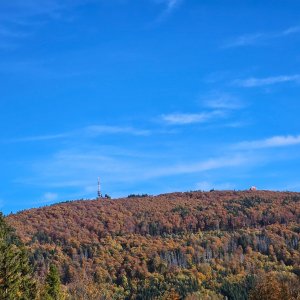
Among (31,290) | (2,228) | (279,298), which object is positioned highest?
(2,228)

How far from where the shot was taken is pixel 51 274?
67.4m

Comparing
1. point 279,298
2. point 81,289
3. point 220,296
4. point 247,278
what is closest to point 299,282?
point 279,298

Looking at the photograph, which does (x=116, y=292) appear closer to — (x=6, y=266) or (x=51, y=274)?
(x=51, y=274)

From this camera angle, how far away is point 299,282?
226ft

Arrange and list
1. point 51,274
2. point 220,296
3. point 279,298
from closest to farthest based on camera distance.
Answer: point 279,298 → point 51,274 → point 220,296

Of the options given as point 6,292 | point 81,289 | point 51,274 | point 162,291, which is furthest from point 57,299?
point 162,291

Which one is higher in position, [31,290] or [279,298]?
[31,290]

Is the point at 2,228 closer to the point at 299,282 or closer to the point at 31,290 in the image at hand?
the point at 31,290

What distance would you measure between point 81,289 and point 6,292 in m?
83.7

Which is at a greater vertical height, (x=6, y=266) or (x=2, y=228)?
(x=2, y=228)

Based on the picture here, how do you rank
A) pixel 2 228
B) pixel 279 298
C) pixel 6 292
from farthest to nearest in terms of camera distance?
pixel 2 228 < pixel 279 298 < pixel 6 292

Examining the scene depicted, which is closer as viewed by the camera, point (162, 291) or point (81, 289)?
point (81, 289)

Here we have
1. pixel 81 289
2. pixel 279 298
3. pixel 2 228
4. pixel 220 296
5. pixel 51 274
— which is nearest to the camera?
pixel 279 298

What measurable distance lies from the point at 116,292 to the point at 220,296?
119 ft
